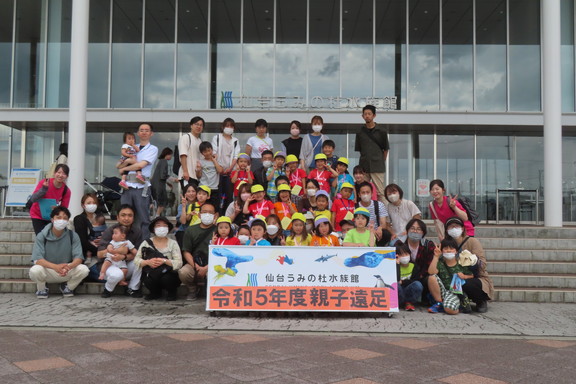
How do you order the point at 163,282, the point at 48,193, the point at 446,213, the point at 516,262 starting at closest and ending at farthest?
the point at 163,282 < the point at 446,213 < the point at 48,193 < the point at 516,262

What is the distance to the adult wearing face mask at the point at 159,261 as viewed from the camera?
7672mm

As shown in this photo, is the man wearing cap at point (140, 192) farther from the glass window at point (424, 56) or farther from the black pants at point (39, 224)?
the glass window at point (424, 56)

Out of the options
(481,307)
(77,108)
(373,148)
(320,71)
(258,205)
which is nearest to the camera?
(481,307)

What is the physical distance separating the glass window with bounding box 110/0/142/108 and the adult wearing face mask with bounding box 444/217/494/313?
12505 millimetres

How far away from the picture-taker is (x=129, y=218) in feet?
27.1

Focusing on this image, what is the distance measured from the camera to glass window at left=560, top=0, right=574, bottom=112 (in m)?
16.7

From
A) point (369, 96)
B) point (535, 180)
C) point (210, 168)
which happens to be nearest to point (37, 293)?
point (210, 168)

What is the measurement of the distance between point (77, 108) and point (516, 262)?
32.9 ft

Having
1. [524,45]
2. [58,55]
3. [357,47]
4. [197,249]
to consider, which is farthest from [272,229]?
[524,45]

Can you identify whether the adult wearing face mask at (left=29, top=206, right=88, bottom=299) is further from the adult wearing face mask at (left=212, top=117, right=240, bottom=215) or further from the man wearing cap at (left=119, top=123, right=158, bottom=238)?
the adult wearing face mask at (left=212, top=117, right=240, bottom=215)

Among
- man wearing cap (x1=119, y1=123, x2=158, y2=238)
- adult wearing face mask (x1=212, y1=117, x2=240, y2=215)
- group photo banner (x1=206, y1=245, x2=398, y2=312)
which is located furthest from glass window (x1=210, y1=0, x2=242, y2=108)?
group photo banner (x1=206, y1=245, x2=398, y2=312)

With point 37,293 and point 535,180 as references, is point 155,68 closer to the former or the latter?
point 37,293

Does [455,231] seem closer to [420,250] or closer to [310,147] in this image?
[420,250]

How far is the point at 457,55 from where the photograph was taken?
17328 millimetres
